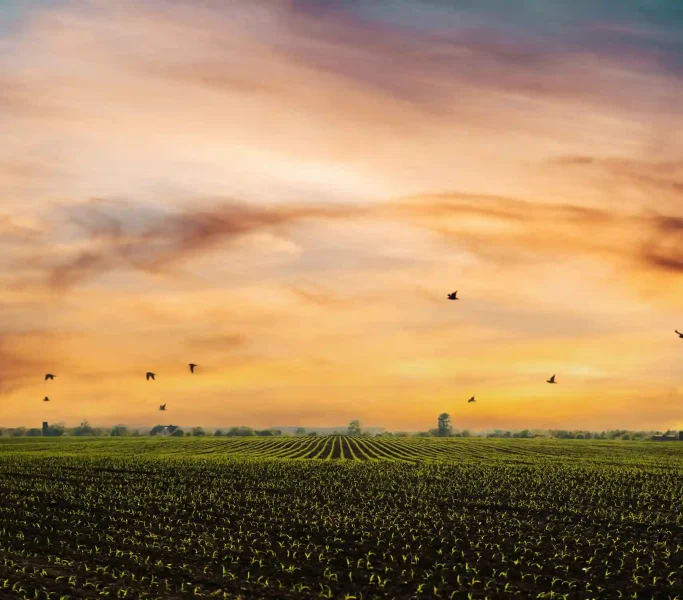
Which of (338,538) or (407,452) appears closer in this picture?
(338,538)

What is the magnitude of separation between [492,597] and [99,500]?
24.5 meters

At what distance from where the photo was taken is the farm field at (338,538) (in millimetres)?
20031

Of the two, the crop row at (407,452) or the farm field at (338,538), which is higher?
the farm field at (338,538)

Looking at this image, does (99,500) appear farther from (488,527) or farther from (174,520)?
(488,527)

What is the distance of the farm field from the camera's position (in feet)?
65.7

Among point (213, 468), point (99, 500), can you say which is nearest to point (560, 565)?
point (99, 500)

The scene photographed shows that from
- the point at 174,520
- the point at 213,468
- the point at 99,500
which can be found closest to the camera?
the point at 174,520

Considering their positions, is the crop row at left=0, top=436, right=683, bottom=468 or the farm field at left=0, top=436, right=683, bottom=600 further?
the crop row at left=0, top=436, right=683, bottom=468

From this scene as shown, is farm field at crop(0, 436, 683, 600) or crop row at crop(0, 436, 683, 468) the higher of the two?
farm field at crop(0, 436, 683, 600)

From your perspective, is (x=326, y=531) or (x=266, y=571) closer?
(x=266, y=571)

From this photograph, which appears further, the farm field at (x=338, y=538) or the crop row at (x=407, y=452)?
the crop row at (x=407, y=452)

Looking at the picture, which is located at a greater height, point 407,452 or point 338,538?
point 338,538

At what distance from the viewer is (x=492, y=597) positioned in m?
19.0

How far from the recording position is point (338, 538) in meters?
25.5
